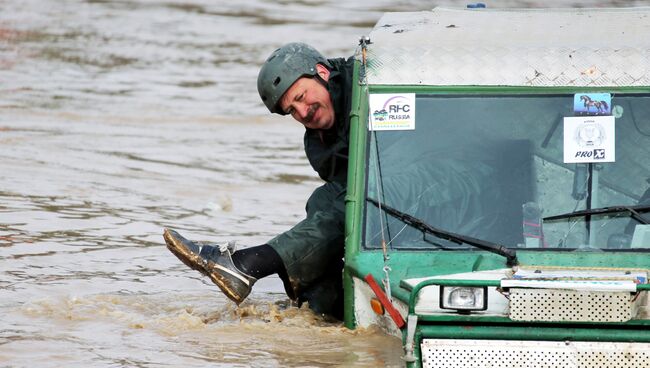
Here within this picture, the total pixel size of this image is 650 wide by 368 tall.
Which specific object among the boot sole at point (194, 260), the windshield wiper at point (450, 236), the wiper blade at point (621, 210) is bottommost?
the boot sole at point (194, 260)

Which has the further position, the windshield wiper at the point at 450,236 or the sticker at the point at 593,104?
the sticker at the point at 593,104

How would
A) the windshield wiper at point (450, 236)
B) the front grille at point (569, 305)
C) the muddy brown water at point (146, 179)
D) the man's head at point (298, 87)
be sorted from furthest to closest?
1. the muddy brown water at point (146, 179)
2. the man's head at point (298, 87)
3. the windshield wiper at point (450, 236)
4. the front grille at point (569, 305)

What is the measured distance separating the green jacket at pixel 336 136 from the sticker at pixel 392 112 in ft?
1.32

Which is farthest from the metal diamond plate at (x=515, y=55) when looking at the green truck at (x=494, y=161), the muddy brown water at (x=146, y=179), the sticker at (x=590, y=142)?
the muddy brown water at (x=146, y=179)

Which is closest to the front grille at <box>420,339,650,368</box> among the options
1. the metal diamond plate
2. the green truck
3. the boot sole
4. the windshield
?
the green truck

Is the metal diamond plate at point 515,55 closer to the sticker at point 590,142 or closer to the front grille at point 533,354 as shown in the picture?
the sticker at point 590,142

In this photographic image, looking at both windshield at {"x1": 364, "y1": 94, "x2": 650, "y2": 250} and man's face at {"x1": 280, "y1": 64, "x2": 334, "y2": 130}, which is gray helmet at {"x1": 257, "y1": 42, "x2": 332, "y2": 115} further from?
windshield at {"x1": 364, "y1": 94, "x2": 650, "y2": 250}

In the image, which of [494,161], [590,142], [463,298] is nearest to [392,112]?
[494,161]

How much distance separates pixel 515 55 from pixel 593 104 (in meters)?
0.46

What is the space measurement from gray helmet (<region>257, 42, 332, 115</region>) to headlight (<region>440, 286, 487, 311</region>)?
1.90 metres

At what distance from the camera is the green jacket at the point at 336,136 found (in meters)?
7.40

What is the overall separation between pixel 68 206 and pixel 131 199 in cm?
67

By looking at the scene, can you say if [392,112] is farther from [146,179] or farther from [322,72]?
[146,179]

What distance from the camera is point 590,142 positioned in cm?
677
